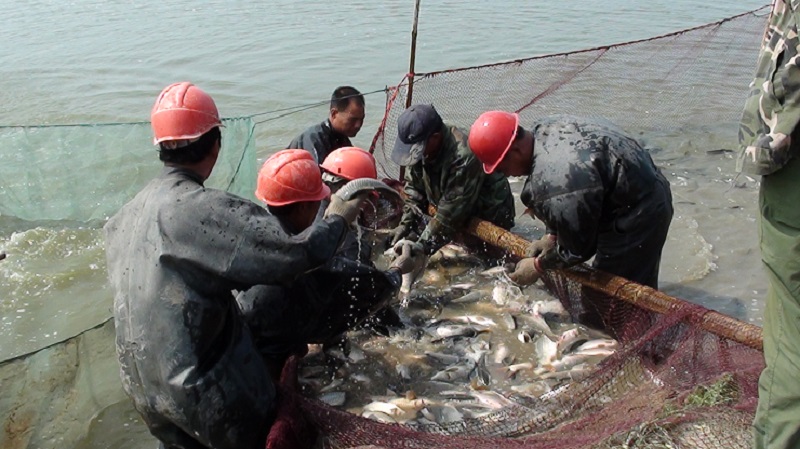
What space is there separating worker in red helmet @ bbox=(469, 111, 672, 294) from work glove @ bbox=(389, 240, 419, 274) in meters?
1.15

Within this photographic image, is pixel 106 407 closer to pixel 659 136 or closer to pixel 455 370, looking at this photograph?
pixel 455 370

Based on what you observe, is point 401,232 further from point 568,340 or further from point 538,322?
point 568,340

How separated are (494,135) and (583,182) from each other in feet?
2.30

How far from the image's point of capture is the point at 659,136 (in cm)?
1165

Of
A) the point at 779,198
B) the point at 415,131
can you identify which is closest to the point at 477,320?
the point at 415,131

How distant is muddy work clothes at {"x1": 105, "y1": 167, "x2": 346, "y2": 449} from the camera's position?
11.3 feet

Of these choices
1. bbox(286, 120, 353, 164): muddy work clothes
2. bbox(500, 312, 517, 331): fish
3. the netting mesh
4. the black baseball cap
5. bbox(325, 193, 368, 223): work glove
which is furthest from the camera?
the netting mesh

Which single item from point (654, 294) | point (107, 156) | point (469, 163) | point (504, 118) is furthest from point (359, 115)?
point (654, 294)

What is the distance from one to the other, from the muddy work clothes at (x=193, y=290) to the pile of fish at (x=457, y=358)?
4.54 ft

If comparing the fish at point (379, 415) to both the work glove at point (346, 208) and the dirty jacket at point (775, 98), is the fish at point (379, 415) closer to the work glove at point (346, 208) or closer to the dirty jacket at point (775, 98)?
the work glove at point (346, 208)

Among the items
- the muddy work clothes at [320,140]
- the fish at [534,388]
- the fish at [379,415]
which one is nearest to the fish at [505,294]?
the fish at [534,388]

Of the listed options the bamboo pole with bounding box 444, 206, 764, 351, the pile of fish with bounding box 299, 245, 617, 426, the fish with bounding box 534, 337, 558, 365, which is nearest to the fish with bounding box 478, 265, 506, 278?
the pile of fish with bounding box 299, 245, 617, 426

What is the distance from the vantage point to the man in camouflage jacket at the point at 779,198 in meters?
2.37

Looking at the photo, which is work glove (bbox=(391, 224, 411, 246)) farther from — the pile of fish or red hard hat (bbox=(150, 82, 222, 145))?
red hard hat (bbox=(150, 82, 222, 145))
